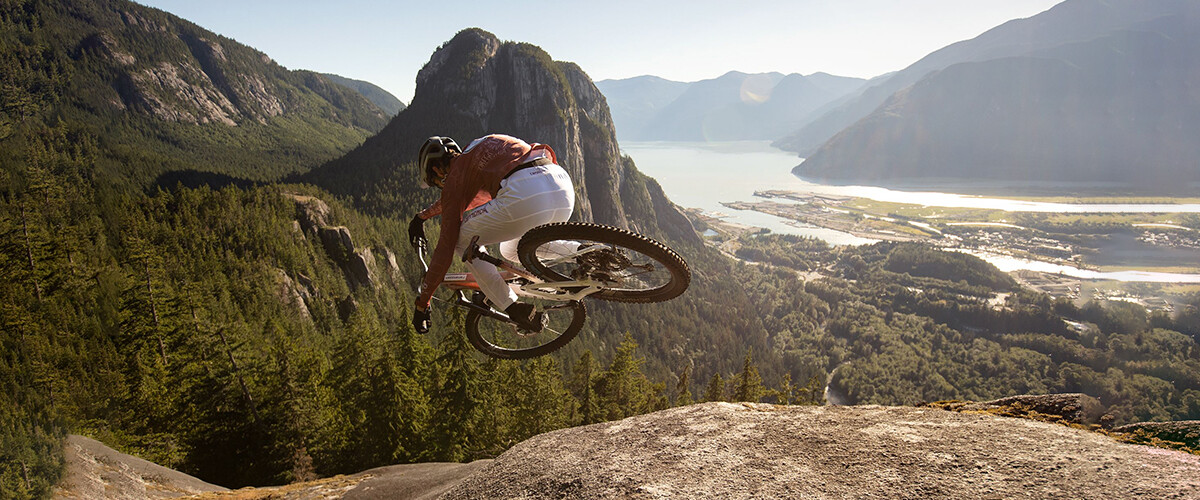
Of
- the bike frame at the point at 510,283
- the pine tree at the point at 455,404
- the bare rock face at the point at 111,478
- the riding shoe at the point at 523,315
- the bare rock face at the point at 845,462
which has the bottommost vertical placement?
the pine tree at the point at 455,404

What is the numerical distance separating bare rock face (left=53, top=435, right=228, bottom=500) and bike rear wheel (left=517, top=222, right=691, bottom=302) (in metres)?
13.3

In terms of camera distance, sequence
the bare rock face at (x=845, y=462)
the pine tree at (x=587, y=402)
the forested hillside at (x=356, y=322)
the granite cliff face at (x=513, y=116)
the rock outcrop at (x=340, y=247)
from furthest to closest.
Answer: the granite cliff face at (x=513, y=116)
the rock outcrop at (x=340, y=247)
the pine tree at (x=587, y=402)
the forested hillside at (x=356, y=322)
the bare rock face at (x=845, y=462)

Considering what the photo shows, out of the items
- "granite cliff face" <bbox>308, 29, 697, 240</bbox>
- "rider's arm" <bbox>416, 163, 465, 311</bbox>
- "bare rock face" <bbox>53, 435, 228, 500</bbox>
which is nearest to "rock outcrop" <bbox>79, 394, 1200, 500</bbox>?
"rider's arm" <bbox>416, 163, 465, 311</bbox>

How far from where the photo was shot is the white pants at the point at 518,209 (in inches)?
216

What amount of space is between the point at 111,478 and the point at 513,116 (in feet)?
569

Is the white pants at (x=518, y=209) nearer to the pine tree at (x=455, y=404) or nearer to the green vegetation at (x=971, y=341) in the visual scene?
the pine tree at (x=455, y=404)

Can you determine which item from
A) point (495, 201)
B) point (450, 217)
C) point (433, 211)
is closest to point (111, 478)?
point (433, 211)

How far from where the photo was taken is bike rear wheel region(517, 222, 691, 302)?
5395 mm

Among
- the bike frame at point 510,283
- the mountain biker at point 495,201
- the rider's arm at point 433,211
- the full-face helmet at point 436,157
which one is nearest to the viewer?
the mountain biker at point 495,201

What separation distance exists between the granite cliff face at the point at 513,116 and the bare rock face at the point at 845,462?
480ft

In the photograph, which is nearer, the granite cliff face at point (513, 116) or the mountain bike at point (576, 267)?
the mountain bike at point (576, 267)

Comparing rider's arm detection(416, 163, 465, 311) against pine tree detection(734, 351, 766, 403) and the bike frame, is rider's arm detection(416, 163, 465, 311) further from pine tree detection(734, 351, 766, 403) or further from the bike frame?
pine tree detection(734, 351, 766, 403)

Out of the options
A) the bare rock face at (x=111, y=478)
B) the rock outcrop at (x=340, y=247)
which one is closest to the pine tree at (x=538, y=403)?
the bare rock face at (x=111, y=478)

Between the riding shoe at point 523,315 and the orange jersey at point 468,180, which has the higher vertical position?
the orange jersey at point 468,180
